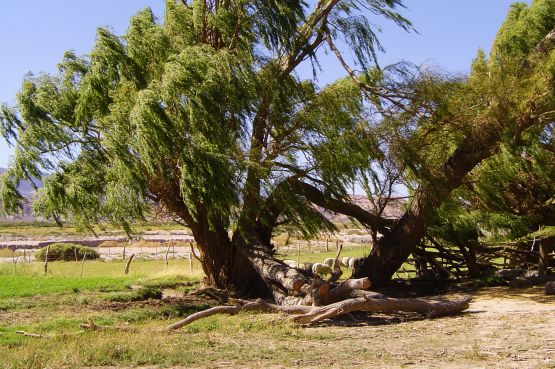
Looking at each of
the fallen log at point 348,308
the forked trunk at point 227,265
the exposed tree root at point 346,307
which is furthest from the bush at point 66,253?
the exposed tree root at point 346,307

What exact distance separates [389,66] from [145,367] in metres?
10.3

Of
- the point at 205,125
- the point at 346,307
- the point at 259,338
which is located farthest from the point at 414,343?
the point at 205,125

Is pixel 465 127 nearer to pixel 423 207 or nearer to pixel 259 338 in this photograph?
pixel 423 207

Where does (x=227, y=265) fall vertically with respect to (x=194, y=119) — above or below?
below

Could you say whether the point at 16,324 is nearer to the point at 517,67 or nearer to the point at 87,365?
the point at 87,365

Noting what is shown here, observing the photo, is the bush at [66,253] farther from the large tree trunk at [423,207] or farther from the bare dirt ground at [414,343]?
the bare dirt ground at [414,343]

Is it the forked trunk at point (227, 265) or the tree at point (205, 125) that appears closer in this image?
the tree at point (205, 125)

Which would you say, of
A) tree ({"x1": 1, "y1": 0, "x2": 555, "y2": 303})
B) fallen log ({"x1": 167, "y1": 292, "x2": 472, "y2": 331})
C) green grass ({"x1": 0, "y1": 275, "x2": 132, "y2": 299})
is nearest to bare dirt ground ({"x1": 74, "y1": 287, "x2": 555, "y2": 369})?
fallen log ({"x1": 167, "y1": 292, "x2": 472, "y2": 331})

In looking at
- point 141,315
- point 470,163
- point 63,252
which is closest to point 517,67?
point 470,163

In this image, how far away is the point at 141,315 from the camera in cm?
1362

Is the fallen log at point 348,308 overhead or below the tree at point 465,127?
below

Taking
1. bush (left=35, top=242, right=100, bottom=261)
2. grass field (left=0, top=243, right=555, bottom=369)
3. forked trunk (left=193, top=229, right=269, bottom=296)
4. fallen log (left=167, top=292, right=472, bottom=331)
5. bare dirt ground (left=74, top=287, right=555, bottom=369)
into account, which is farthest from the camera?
bush (left=35, top=242, right=100, bottom=261)

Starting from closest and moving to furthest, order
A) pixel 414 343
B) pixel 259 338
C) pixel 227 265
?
1. pixel 414 343
2. pixel 259 338
3. pixel 227 265

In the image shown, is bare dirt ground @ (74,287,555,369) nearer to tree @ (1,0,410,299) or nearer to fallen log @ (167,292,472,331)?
fallen log @ (167,292,472,331)
